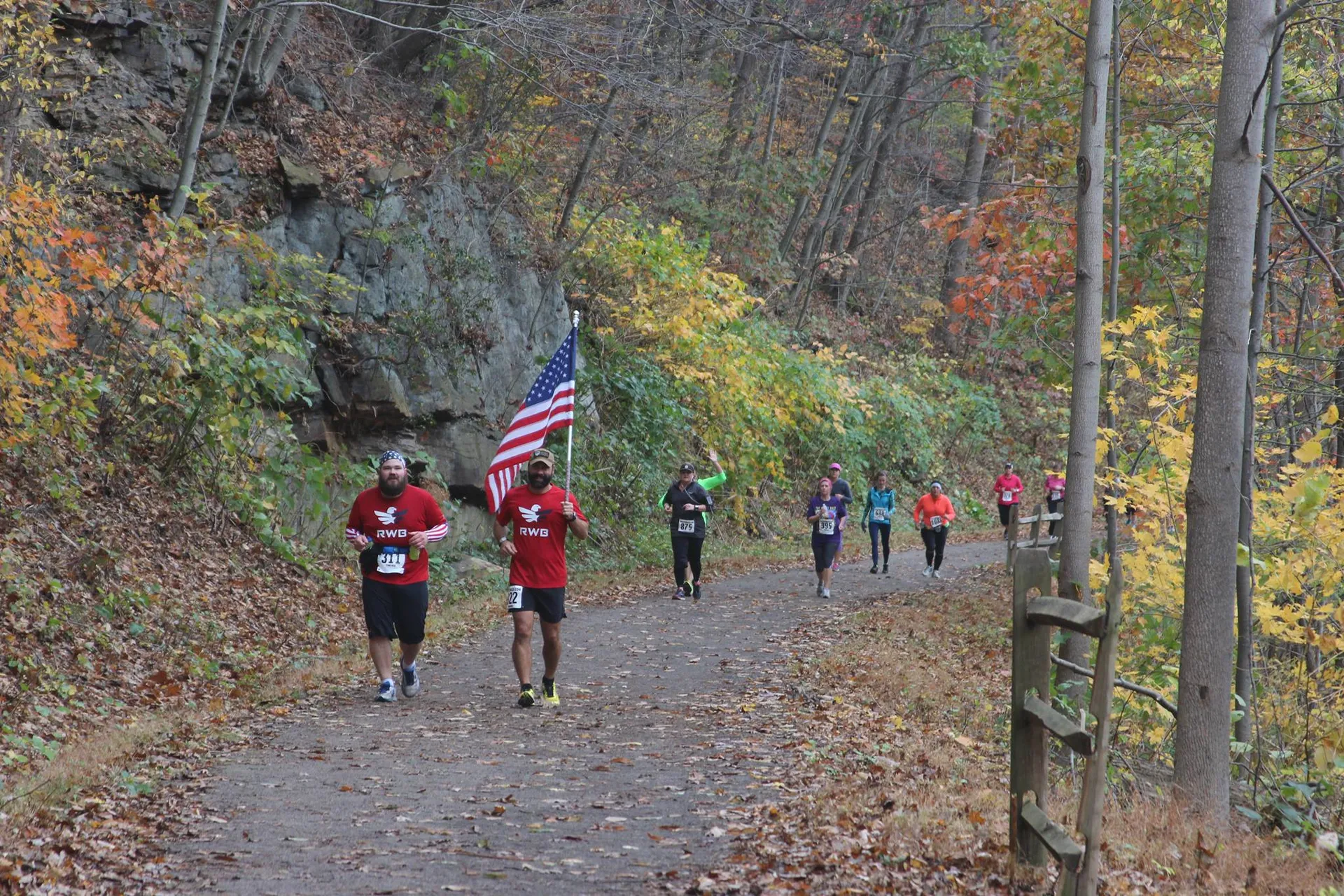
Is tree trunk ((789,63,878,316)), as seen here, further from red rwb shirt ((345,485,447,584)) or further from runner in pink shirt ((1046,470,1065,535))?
red rwb shirt ((345,485,447,584))

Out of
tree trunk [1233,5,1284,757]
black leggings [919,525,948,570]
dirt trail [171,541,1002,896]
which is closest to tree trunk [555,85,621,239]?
black leggings [919,525,948,570]

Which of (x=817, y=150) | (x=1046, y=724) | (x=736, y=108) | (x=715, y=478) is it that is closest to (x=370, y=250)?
(x=715, y=478)

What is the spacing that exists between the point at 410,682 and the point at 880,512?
13.3 metres

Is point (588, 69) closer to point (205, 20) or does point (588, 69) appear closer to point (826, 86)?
point (205, 20)

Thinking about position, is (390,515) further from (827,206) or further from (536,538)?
(827,206)

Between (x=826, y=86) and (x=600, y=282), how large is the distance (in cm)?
1832

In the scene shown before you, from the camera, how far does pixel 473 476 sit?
19594mm

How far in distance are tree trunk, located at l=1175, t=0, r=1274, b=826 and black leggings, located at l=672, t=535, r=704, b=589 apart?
35.3ft

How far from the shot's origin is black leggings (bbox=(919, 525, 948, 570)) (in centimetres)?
2225

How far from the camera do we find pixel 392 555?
33.3 feet

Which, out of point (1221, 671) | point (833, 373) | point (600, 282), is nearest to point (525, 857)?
point (1221, 671)

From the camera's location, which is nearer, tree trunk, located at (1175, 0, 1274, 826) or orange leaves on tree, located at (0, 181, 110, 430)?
tree trunk, located at (1175, 0, 1274, 826)

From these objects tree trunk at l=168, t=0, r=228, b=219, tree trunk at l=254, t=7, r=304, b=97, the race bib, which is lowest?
the race bib

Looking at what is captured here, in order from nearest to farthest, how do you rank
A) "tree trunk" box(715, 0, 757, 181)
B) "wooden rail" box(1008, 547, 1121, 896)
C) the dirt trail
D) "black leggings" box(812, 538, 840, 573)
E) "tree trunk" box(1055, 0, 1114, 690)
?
"wooden rail" box(1008, 547, 1121, 896) < the dirt trail < "tree trunk" box(1055, 0, 1114, 690) < "black leggings" box(812, 538, 840, 573) < "tree trunk" box(715, 0, 757, 181)
